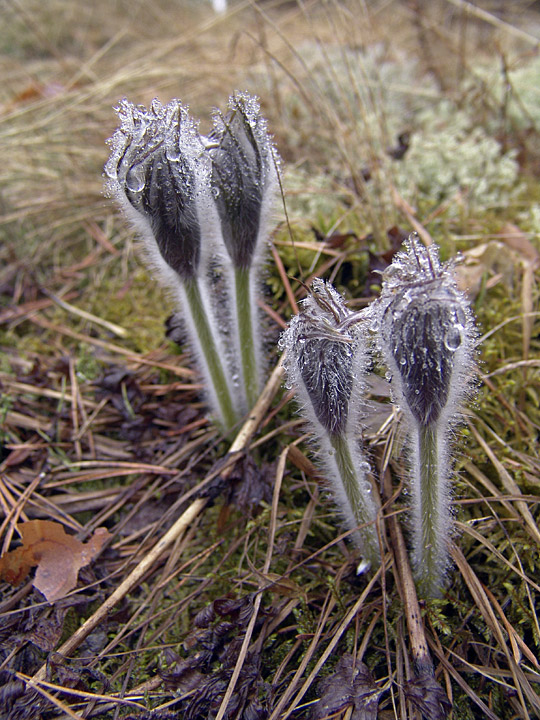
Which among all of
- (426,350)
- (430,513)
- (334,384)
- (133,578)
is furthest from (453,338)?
(133,578)

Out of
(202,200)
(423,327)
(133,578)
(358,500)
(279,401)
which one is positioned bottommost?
(133,578)

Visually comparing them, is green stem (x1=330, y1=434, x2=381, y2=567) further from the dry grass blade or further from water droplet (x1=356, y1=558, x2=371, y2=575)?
the dry grass blade

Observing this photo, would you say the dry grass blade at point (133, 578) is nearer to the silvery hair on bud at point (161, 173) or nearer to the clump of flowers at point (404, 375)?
the clump of flowers at point (404, 375)

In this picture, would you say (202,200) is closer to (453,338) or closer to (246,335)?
(246,335)

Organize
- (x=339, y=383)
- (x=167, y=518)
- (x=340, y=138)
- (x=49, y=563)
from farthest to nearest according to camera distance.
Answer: (x=340, y=138), (x=167, y=518), (x=49, y=563), (x=339, y=383)

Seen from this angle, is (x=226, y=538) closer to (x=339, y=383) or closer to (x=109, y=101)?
(x=339, y=383)

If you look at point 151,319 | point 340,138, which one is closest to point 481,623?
point 151,319

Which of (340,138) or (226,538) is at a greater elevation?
(340,138)

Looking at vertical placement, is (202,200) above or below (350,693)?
above
